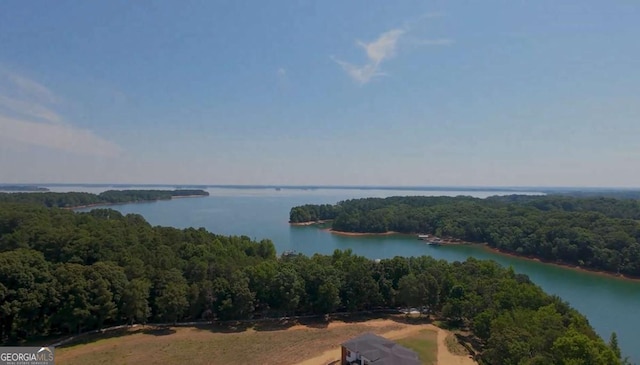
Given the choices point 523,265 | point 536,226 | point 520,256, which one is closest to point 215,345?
point 523,265

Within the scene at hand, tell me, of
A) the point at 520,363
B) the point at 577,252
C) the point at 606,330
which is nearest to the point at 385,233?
the point at 577,252

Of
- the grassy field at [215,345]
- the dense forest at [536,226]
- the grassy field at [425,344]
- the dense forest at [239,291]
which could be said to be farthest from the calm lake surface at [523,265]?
the grassy field at [215,345]

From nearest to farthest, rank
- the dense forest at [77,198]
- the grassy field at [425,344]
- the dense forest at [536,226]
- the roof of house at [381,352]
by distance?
the roof of house at [381,352], the grassy field at [425,344], the dense forest at [536,226], the dense forest at [77,198]

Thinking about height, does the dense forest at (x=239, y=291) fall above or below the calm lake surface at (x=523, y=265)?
above

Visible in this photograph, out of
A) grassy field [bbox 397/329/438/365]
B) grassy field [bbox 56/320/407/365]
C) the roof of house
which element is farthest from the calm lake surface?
grassy field [bbox 56/320/407/365]

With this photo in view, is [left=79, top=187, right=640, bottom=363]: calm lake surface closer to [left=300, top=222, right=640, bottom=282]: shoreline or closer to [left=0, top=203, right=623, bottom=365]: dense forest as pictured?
[left=300, top=222, right=640, bottom=282]: shoreline

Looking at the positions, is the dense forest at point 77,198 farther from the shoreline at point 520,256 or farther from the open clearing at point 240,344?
the open clearing at point 240,344
